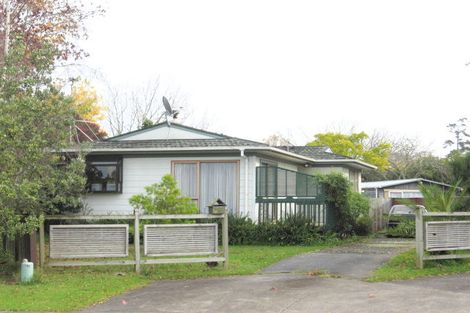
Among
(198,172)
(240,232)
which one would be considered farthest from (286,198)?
(198,172)

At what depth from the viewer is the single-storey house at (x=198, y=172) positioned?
19.3m

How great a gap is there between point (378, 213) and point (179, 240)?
14.3 m

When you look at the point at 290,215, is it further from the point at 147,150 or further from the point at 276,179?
the point at 147,150

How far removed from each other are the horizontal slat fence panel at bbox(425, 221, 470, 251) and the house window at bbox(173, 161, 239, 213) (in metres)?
7.67

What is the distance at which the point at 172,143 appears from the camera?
2030 centimetres

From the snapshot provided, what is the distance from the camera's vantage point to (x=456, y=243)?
42.8ft

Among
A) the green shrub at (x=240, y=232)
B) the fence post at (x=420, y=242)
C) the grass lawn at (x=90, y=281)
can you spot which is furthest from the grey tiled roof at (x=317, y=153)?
the fence post at (x=420, y=242)

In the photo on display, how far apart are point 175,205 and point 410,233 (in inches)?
433

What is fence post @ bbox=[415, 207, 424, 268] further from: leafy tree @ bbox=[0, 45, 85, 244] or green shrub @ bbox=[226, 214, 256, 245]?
leafy tree @ bbox=[0, 45, 85, 244]

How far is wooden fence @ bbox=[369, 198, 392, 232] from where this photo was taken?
77.7 feet

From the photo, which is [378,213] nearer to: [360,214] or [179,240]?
[360,214]

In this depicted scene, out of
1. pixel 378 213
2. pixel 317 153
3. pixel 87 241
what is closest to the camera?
pixel 87 241

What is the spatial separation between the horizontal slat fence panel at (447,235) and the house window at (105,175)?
10.7m

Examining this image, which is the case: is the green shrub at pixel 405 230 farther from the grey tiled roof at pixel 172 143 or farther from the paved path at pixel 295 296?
the paved path at pixel 295 296
